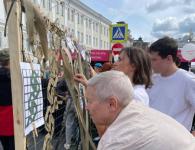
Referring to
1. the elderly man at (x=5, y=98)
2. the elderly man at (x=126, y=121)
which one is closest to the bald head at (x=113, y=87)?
the elderly man at (x=126, y=121)

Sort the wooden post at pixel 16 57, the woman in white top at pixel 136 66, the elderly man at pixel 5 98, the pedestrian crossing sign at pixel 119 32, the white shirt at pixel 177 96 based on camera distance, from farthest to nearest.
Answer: the pedestrian crossing sign at pixel 119 32 < the elderly man at pixel 5 98 < the white shirt at pixel 177 96 < the woman in white top at pixel 136 66 < the wooden post at pixel 16 57

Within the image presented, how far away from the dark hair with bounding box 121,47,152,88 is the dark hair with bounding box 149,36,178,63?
1.17 feet

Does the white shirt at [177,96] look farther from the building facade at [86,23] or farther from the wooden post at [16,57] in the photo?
the building facade at [86,23]

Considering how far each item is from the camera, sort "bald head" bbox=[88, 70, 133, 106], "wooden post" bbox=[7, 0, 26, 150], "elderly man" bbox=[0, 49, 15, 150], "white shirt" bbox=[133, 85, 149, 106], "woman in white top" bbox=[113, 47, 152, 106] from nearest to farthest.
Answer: "bald head" bbox=[88, 70, 133, 106], "wooden post" bbox=[7, 0, 26, 150], "white shirt" bbox=[133, 85, 149, 106], "woman in white top" bbox=[113, 47, 152, 106], "elderly man" bbox=[0, 49, 15, 150]

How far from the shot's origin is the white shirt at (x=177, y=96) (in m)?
3.05

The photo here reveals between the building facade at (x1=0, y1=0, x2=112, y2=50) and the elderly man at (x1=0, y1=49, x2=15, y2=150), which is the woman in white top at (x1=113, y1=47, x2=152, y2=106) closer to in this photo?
the elderly man at (x1=0, y1=49, x2=15, y2=150)

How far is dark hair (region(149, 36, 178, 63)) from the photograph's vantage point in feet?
10.2

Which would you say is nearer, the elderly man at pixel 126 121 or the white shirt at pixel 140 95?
the elderly man at pixel 126 121

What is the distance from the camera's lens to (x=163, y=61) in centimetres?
314

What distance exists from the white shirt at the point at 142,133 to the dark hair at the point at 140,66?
1.15 metres

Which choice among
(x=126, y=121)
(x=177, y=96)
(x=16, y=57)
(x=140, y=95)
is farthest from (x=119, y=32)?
(x=126, y=121)

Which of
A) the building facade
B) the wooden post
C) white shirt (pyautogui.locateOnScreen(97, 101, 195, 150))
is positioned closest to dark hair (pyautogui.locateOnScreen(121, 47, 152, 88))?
the wooden post

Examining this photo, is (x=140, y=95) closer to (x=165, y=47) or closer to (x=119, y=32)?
(x=165, y=47)

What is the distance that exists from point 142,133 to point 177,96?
5.73 feet
